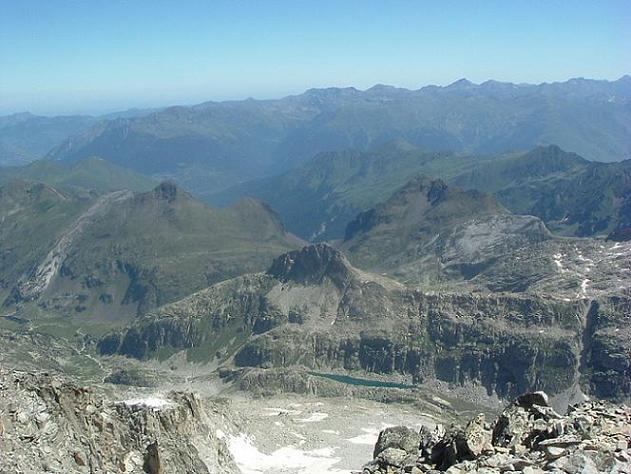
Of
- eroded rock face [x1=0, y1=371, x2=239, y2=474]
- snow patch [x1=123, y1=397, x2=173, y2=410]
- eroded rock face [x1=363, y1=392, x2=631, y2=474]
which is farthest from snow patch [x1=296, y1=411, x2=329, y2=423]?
eroded rock face [x1=363, y1=392, x2=631, y2=474]

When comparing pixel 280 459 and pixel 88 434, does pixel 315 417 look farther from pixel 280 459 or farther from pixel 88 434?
pixel 88 434

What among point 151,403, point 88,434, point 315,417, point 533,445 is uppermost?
point 533,445

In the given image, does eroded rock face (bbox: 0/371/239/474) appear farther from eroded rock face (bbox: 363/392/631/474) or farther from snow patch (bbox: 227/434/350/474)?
eroded rock face (bbox: 363/392/631/474)

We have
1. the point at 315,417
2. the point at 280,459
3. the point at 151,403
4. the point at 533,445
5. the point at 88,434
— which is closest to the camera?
the point at 533,445

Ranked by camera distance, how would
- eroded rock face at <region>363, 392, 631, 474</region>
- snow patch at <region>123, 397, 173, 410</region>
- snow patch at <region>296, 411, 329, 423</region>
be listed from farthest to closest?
snow patch at <region>296, 411, 329, 423</region>
snow patch at <region>123, 397, 173, 410</region>
eroded rock face at <region>363, 392, 631, 474</region>

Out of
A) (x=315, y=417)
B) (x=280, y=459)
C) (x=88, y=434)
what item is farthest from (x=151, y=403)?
(x=315, y=417)

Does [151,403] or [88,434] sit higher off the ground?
[88,434]

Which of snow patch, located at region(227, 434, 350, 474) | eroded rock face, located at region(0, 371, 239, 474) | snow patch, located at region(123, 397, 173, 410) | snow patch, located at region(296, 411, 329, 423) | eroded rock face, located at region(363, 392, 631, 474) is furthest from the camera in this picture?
snow patch, located at region(296, 411, 329, 423)
